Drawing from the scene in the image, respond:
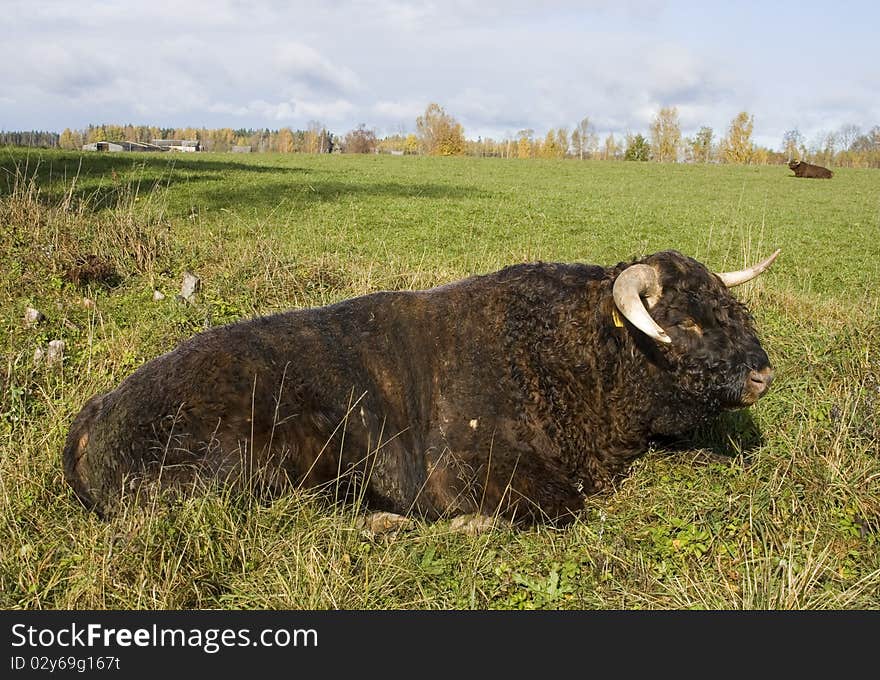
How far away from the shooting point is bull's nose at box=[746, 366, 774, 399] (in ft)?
17.1

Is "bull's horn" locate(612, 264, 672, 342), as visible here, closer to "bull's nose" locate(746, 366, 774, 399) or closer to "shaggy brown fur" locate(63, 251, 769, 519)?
"shaggy brown fur" locate(63, 251, 769, 519)

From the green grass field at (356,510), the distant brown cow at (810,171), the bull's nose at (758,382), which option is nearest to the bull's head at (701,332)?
the bull's nose at (758,382)

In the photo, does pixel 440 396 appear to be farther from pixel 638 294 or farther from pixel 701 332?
pixel 701 332

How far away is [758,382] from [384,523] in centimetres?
258

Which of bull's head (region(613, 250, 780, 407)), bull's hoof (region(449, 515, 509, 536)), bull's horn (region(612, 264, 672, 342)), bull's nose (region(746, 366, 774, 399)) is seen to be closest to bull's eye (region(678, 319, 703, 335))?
bull's head (region(613, 250, 780, 407))

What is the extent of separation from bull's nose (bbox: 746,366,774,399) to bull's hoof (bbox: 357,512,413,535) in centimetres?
236

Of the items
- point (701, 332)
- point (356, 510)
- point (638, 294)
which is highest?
point (638, 294)

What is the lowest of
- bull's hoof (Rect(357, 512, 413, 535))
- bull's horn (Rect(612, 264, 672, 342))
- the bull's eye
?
bull's hoof (Rect(357, 512, 413, 535))

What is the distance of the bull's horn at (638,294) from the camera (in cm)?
496

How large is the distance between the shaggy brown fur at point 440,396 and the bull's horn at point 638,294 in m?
0.12

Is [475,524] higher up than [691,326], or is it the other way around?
[691,326]

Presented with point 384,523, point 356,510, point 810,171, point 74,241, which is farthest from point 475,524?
point 810,171

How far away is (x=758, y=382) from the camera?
17.2 ft

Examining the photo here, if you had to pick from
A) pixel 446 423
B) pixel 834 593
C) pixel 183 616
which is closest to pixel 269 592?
pixel 183 616
